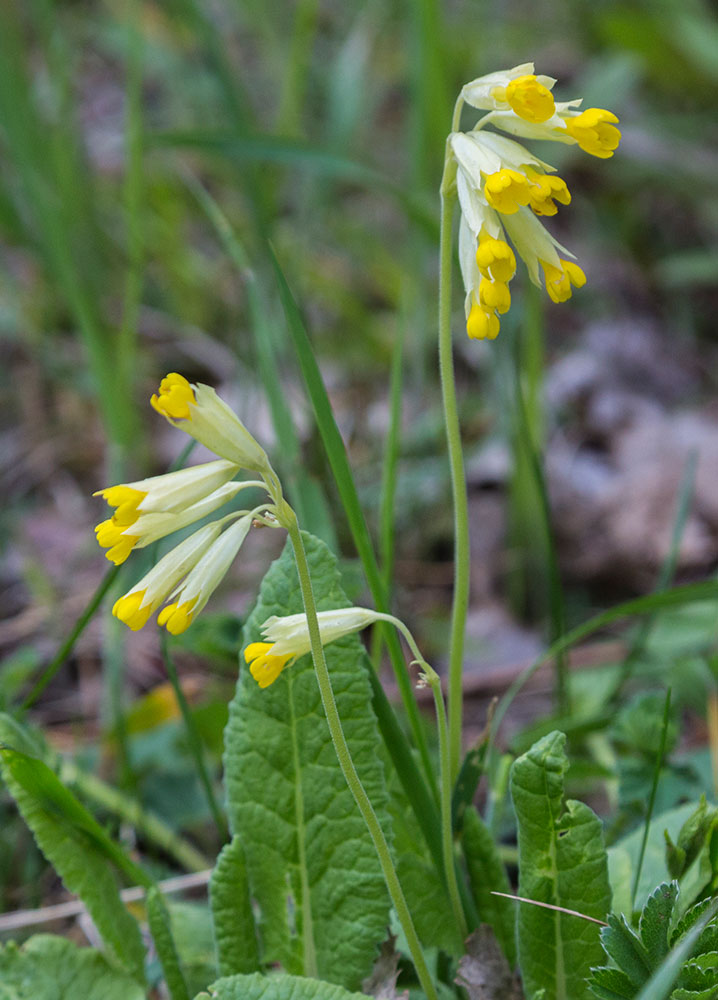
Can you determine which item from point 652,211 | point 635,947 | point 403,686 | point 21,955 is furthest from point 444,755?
point 652,211

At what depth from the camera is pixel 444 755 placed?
4.59ft

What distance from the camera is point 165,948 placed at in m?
1.61

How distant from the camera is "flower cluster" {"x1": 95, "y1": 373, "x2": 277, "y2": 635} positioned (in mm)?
1206

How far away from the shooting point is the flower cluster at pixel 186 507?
121cm

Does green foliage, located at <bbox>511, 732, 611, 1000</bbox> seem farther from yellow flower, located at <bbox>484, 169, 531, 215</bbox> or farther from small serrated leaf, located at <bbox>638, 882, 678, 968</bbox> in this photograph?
yellow flower, located at <bbox>484, 169, 531, 215</bbox>

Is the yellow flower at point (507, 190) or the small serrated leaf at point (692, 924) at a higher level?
the yellow flower at point (507, 190)

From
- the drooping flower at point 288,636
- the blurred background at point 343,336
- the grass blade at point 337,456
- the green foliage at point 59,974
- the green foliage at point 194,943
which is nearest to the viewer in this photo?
the drooping flower at point 288,636

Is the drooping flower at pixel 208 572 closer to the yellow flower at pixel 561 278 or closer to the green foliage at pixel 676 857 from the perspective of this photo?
the yellow flower at pixel 561 278

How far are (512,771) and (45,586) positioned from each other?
227cm

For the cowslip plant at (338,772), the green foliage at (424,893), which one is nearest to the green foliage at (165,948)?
the cowslip plant at (338,772)

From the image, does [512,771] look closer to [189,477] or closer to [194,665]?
[189,477]

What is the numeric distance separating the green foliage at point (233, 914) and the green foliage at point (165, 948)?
0.07 metres

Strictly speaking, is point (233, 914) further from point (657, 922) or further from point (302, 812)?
point (657, 922)

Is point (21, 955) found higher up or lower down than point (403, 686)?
lower down
